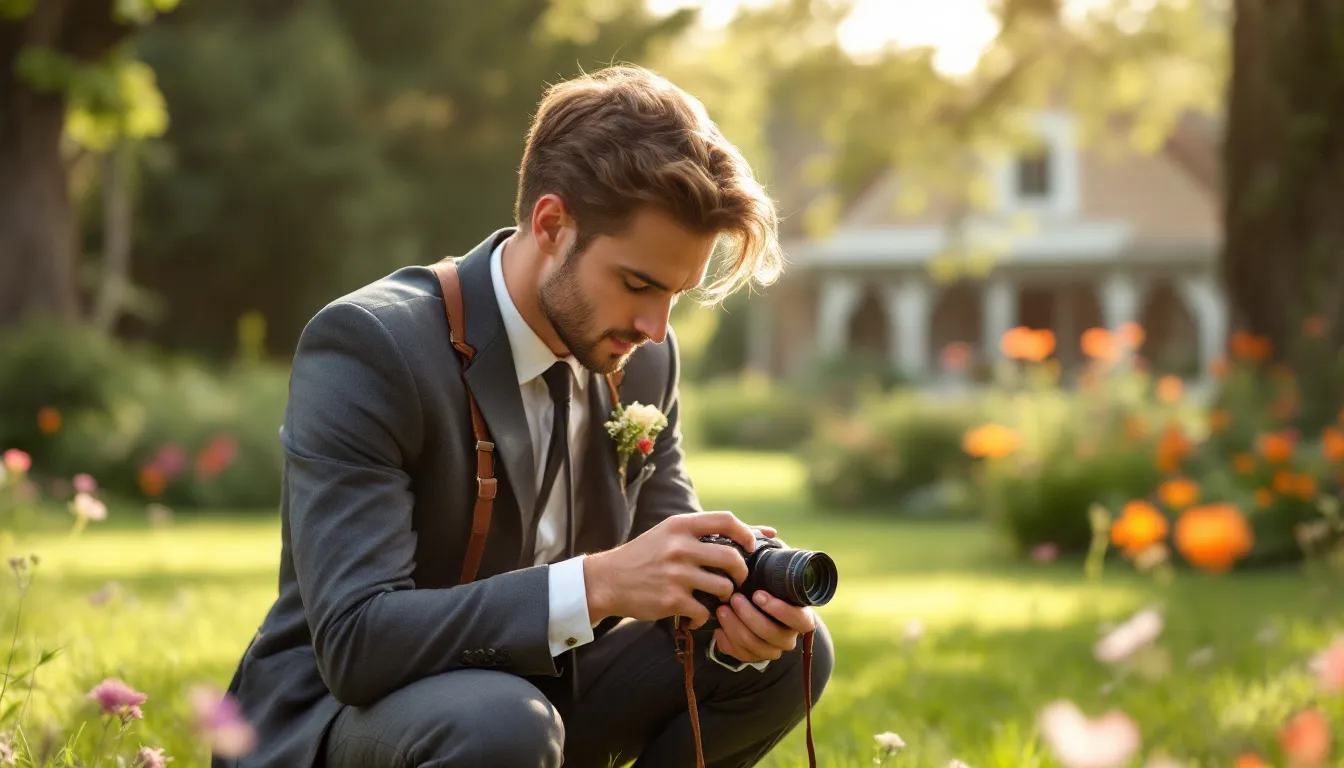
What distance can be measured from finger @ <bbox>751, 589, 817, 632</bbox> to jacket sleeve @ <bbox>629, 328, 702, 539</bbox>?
0.61m

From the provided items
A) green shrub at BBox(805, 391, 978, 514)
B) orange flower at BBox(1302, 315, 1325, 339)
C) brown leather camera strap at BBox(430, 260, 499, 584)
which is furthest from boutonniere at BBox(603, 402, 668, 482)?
green shrub at BBox(805, 391, 978, 514)

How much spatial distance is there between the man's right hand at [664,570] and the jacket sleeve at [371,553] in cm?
9

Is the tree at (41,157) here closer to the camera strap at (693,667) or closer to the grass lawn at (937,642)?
the grass lawn at (937,642)

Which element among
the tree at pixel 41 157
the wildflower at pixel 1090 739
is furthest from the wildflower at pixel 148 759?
the tree at pixel 41 157

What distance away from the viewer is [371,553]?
2.24 metres

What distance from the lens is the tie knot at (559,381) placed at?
2619 millimetres

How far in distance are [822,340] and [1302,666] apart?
983 inches

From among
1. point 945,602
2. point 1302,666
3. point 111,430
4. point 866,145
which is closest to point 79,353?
point 111,430

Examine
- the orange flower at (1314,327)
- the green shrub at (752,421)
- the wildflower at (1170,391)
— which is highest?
the orange flower at (1314,327)

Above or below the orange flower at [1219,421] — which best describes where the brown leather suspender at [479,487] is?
above

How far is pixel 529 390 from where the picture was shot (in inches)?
103

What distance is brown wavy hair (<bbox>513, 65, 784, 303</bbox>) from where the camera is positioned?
2.38m

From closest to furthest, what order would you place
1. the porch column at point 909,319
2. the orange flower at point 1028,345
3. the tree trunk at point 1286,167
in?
1. the tree trunk at point 1286,167
2. the orange flower at point 1028,345
3. the porch column at point 909,319

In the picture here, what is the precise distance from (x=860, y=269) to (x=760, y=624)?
2664cm
